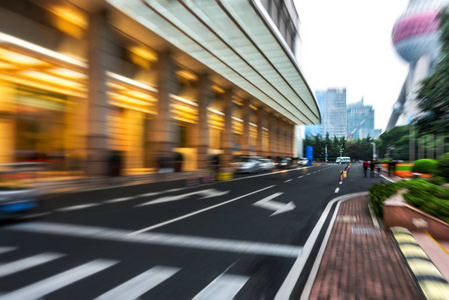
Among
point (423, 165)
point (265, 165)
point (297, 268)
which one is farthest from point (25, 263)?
point (265, 165)

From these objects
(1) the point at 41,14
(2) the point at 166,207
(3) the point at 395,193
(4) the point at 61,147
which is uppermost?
(1) the point at 41,14

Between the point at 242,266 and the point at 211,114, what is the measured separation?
27415 mm

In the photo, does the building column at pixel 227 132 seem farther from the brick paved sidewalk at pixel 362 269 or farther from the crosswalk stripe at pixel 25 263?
the crosswalk stripe at pixel 25 263

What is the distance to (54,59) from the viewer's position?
1485cm

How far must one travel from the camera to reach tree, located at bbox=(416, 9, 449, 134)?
29.4ft

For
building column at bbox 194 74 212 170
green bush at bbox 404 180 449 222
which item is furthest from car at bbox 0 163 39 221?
building column at bbox 194 74 212 170

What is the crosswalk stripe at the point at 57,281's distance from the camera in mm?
3047

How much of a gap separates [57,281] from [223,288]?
228cm

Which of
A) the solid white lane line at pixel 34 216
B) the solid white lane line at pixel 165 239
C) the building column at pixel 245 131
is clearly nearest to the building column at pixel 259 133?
the building column at pixel 245 131

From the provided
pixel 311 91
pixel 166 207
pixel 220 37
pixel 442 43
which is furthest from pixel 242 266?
pixel 311 91

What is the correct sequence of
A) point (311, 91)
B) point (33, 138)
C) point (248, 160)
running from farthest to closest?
point (311, 91) → point (248, 160) → point (33, 138)

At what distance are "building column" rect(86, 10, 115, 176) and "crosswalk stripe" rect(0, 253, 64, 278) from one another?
1202 cm

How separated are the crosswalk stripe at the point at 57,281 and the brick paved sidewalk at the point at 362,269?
3.17 m

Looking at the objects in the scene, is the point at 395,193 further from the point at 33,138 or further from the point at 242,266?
the point at 33,138
